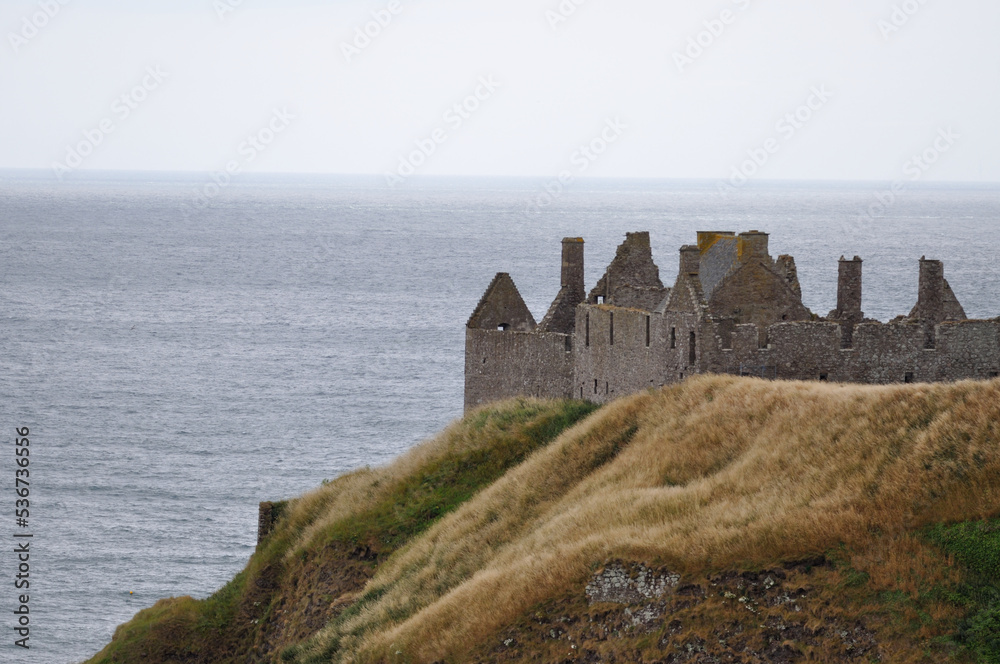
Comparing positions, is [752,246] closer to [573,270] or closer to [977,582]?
[573,270]

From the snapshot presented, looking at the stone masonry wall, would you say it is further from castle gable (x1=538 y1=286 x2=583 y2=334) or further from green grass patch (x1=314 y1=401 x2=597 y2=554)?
green grass patch (x1=314 y1=401 x2=597 y2=554)

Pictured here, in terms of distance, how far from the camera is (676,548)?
20.9 m

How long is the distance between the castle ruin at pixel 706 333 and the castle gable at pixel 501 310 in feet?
0.15

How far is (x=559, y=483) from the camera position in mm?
28844

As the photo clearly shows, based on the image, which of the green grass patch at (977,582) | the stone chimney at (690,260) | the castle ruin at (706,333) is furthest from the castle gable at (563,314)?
the green grass patch at (977,582)

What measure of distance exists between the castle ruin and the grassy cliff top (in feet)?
8.04

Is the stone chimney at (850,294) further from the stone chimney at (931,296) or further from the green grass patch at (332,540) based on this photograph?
the green grass patch at (332,540)

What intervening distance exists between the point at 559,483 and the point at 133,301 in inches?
5195

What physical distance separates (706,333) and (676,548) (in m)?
11.1

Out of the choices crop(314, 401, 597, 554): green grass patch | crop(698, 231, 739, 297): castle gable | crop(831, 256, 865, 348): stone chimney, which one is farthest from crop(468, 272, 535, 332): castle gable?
crop(831, 256, 865, 348): stone chimney

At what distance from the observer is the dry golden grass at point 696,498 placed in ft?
65.3

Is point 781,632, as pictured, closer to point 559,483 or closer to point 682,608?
point 682,608

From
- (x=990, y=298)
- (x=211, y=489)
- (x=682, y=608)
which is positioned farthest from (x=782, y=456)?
(x=990, y=298)

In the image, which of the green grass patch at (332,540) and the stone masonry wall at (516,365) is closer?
the green grass patch at (332,540)
